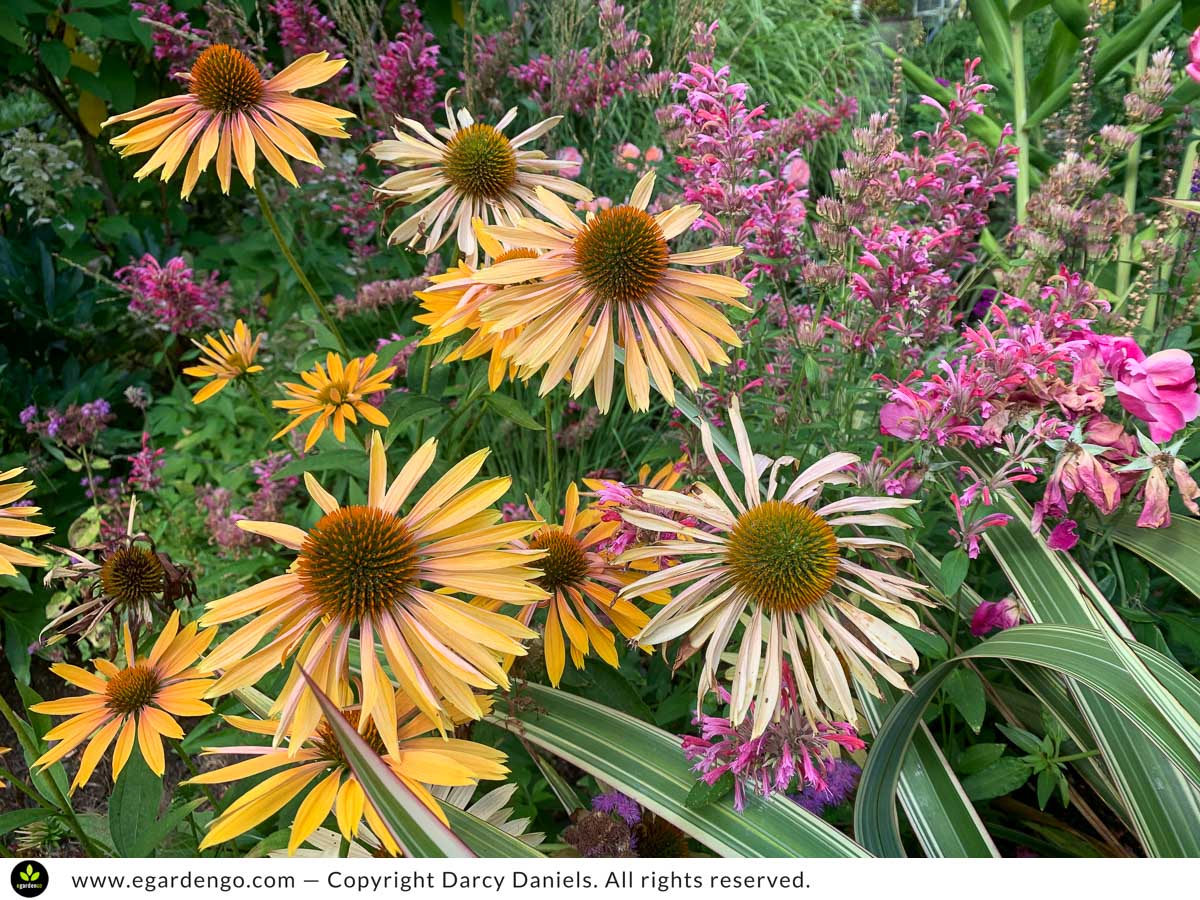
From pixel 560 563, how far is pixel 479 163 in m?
0.58

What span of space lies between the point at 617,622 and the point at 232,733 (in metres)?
0.69

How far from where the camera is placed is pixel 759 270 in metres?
1.35

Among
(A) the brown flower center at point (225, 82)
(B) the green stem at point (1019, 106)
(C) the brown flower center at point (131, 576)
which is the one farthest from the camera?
(B) the green stem at point (1019, 106)

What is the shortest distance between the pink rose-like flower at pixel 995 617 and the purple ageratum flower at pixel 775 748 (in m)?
0.29

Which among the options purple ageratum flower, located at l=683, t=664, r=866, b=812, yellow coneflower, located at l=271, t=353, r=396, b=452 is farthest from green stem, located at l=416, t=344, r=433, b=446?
purple ageratum flower, located at l=683, t=664, r=866, b=812

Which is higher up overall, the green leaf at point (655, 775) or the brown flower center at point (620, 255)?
the brown flower center at point (620, 255)

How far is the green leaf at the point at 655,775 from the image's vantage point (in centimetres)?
91

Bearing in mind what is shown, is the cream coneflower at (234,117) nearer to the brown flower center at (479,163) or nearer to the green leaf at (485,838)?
the brown flower center at (479,163)

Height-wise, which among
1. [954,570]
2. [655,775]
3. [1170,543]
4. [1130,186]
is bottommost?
[655,775]

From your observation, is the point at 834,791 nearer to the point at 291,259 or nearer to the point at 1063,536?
the point at 1063,536

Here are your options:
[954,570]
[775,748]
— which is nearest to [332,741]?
[775,748]

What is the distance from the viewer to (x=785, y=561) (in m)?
0.85

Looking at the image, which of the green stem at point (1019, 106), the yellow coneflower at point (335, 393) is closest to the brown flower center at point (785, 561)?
the yellow coneflower at point (335, 393)
